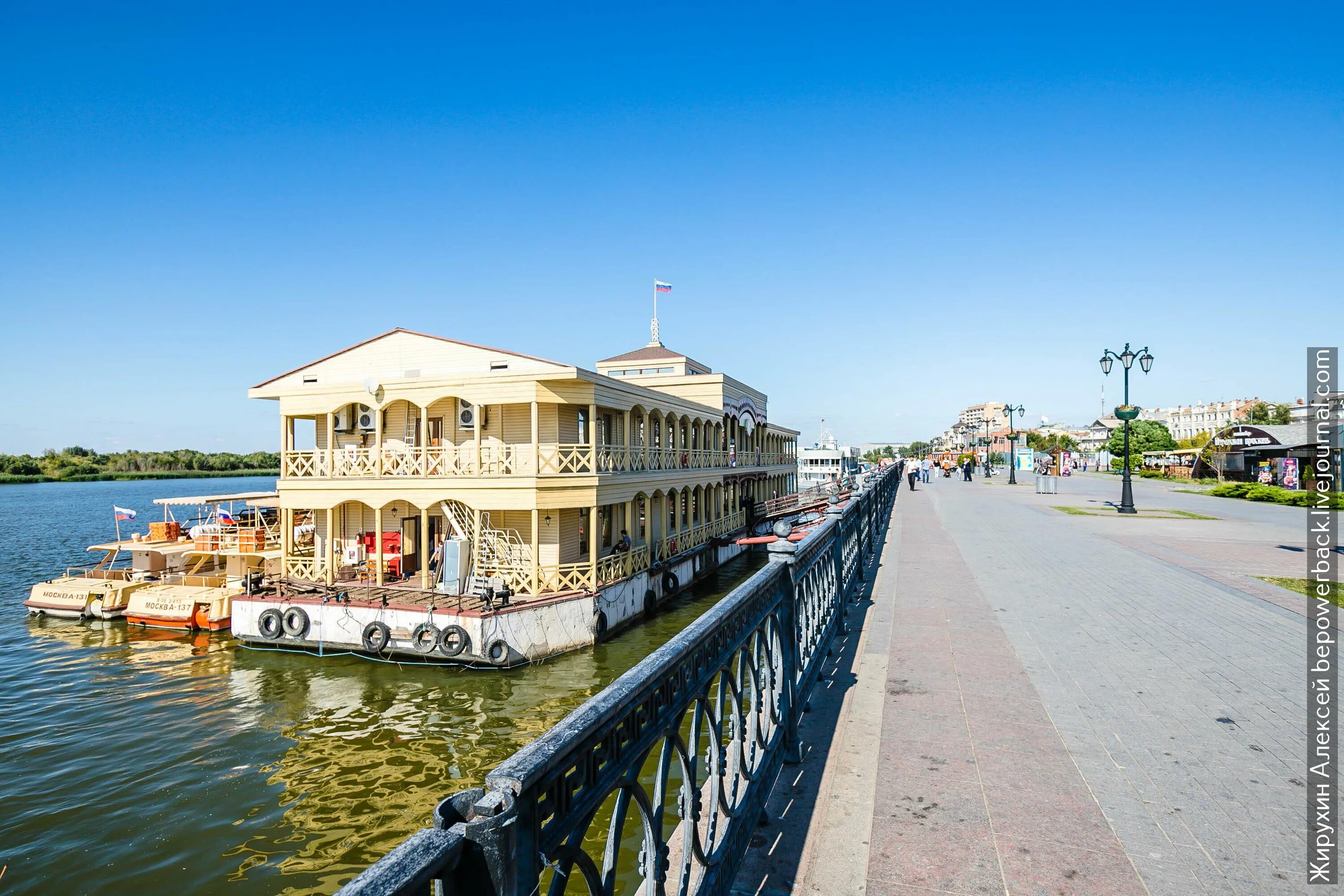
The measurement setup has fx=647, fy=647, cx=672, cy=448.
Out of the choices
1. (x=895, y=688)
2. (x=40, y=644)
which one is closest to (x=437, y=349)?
(x=40, y=644)

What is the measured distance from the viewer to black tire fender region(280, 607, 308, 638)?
54.9 ft

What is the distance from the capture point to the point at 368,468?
736 inches

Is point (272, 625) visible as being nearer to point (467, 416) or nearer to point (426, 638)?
point (426, 638)

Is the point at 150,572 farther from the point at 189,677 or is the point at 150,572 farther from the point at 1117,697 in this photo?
the point at 1117,697

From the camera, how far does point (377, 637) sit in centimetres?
1586

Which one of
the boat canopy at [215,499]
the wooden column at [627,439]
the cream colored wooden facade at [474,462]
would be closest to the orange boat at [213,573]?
the boat canopy at [215,499]

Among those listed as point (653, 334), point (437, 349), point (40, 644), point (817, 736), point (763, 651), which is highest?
point (653, 334)

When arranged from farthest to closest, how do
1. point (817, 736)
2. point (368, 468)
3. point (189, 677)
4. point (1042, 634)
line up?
point (368, 468) → point (189, 677) → point (1042, 634) → point (817, 736)

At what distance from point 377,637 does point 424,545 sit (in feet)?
11.0

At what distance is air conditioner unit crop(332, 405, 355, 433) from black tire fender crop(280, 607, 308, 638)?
19.2 feet

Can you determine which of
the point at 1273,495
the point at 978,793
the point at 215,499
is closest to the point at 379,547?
the point at 215,499

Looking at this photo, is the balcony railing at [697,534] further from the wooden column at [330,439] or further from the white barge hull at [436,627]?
the wooden column at [330,439]

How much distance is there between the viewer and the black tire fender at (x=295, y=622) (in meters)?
16.7

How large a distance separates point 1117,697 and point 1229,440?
5286cm
